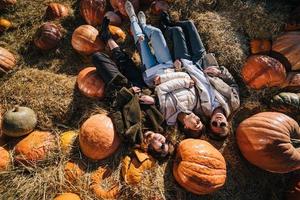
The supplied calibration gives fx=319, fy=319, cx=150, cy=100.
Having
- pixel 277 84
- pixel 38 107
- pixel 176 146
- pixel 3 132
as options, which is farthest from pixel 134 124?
pixel 277 84

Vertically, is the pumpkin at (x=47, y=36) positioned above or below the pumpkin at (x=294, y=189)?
above

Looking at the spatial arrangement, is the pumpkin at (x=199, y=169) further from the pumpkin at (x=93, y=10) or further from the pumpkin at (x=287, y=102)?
the pumpkin at (x=93, y=10)

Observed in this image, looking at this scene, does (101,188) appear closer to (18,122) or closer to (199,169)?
(199,169)

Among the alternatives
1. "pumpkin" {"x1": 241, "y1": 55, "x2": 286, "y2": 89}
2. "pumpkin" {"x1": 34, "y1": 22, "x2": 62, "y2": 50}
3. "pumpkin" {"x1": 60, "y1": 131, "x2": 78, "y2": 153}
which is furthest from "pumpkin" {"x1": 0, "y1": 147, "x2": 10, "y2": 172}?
"pumpkin" {"x1": 241, "y1": 55, "x2": 286, "y2": 89}

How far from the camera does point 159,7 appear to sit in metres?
6.09

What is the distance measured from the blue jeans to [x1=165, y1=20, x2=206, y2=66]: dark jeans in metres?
0.18

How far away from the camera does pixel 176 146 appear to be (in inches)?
202

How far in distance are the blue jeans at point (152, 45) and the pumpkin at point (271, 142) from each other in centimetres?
191

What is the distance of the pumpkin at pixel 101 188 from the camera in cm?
459

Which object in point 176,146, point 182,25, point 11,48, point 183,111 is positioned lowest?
point 176,146

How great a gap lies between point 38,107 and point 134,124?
5.33ft

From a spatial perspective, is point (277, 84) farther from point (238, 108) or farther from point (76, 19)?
point (76, 19)

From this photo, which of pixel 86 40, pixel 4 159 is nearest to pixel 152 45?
pixel 86 40

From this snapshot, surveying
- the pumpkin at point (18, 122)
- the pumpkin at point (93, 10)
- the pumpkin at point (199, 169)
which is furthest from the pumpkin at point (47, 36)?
the pumpkin at point (199, 169)
